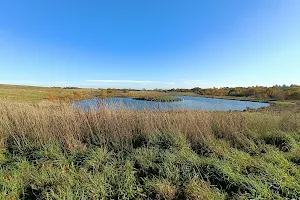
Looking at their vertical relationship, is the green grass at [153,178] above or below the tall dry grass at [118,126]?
below

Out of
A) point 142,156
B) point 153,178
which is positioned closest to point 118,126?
point 142,156

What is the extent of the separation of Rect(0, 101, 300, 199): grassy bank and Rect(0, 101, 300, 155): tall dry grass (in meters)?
0.03

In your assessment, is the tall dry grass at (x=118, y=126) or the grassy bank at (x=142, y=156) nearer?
the grassy bank at (x=142, y=156)

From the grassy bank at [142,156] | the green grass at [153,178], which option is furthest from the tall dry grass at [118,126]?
the green grass at [153,178]

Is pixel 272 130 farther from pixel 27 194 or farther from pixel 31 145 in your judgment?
pixel 31 145

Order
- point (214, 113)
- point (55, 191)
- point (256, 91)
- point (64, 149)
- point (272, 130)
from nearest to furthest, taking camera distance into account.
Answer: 1. point (55, 191)
2. point (64, 149)
3. point (272, 130)
4. point (214, 113)
5. point (256, 91)

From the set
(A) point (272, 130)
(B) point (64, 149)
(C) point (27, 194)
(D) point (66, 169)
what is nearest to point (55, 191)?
(C) point (27, 194)

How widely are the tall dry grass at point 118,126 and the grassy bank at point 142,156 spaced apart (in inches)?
1.2

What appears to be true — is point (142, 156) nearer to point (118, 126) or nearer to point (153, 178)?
point (153, 178)

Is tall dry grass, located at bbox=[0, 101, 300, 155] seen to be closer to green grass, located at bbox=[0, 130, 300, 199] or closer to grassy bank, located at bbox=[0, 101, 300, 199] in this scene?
grassy bank, located at bbox=[0, 101, 300, 199]

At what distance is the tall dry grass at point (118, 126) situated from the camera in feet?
15.2

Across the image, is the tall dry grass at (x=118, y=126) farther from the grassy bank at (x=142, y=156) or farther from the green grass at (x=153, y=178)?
the green grass at (x=153, y=178)

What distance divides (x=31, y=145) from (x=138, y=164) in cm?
289

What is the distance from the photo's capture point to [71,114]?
5.68 meters
